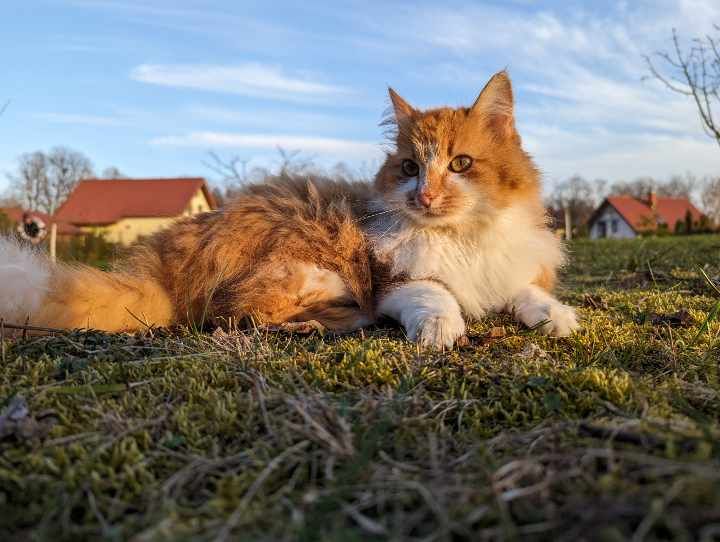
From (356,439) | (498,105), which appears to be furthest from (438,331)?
(498,105)

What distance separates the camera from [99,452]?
1544 millimetres

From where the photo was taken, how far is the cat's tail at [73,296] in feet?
9.43

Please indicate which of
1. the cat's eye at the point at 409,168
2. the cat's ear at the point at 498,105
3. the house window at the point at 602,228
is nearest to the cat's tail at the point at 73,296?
the cat's eye at the point at 409,168

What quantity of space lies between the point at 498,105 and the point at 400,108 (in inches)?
27.4

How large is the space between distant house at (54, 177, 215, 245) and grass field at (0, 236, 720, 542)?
116 feet

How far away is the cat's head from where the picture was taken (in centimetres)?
344

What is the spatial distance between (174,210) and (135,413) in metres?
36.4

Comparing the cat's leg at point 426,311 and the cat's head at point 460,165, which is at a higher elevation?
the cat's head at point 460,165

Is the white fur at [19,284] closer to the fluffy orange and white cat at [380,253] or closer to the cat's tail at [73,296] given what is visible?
the cat's tail at [73,296]

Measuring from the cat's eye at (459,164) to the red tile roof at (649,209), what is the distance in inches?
1973

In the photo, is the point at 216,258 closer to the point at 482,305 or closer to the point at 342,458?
the point at 482,305

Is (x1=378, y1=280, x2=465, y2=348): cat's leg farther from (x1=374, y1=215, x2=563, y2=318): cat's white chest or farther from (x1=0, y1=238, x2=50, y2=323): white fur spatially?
(x1=0, y1=238, x2=50, y2=323): white fur

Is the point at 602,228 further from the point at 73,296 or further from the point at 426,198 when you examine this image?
the point at 73,296

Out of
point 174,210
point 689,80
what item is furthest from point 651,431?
point 174,210
